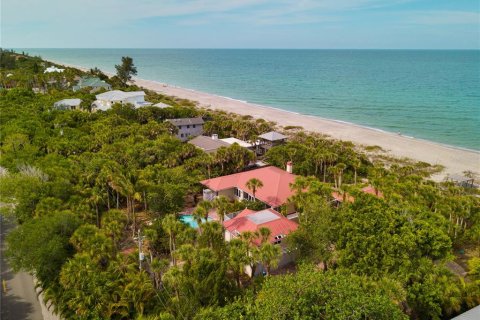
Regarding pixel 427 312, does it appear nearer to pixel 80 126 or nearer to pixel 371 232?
pixel 371 232

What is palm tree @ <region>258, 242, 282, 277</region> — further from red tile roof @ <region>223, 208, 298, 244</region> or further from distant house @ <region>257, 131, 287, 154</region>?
distant house @ <region>257, 131, 287, 154</region>

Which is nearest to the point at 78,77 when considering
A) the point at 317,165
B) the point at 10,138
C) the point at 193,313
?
the point at 10,138

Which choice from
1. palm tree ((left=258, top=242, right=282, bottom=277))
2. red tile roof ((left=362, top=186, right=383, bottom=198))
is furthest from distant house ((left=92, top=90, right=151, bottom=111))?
palm tree ((left=258, top=242, right=282, bottom=277))

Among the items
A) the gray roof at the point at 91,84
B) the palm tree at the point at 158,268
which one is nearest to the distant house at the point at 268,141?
the palm tree at the point at 158,268

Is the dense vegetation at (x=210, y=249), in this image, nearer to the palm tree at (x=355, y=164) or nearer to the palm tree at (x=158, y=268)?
the palm tree at (x=158, y=268)

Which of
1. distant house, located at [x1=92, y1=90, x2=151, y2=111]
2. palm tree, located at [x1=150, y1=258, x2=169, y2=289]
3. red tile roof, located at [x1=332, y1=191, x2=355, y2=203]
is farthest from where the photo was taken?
distant house, located at [x1=92, y1=90, x2=151, y2=111]

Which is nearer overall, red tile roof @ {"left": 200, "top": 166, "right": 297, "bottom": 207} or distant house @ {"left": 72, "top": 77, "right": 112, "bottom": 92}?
Result: red tile roof @ {"left": 200, "top": 166, "right": 297, "bottom": 207}
